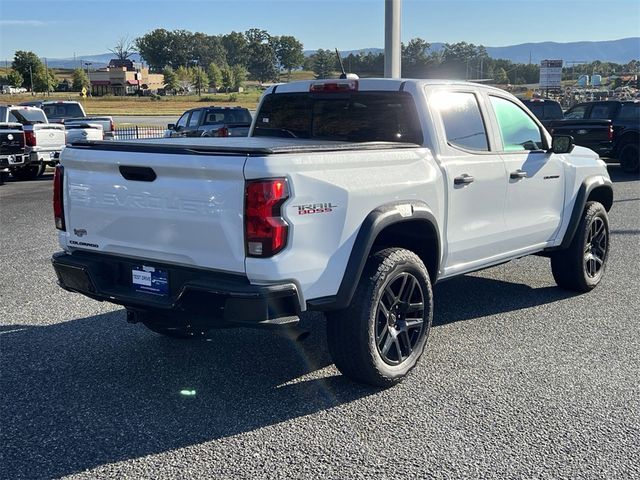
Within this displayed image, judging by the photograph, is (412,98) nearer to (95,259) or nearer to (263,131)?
(263,131)

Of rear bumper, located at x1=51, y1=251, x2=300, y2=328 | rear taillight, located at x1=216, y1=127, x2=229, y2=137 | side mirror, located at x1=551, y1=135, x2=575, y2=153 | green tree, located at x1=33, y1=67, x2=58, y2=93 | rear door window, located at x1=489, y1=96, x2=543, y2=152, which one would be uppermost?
green tree, located at x1=33, y1=67, x2=58, y2=93

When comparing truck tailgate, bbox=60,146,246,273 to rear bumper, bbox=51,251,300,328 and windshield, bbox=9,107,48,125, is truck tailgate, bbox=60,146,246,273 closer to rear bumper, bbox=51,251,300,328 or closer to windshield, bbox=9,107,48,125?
rear bumper, bbox=51,251,300,328

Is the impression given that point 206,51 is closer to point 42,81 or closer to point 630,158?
point 42,81

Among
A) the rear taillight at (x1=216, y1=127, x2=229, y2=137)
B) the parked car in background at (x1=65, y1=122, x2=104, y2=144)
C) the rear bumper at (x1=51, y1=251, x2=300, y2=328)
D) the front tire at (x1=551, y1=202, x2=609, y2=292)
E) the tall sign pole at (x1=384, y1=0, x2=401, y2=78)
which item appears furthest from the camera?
the rear taillight at (x1=216, y1=127, x2=229, y2=137)

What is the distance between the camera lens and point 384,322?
4.35m

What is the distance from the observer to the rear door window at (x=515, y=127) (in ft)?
18.4

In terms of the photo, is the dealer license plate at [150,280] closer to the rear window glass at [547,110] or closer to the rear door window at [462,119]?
the rear door window at [462,119]

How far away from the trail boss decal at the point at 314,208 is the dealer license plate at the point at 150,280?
882 mm

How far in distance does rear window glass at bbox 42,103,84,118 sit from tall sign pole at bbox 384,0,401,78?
1129 centimetres

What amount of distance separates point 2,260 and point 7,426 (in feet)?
15.3

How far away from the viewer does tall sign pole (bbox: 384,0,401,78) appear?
16.6m

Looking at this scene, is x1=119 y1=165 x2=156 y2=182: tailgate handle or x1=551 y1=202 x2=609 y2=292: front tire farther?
x1=551 y1=202 x2=609 y2=292: front tire

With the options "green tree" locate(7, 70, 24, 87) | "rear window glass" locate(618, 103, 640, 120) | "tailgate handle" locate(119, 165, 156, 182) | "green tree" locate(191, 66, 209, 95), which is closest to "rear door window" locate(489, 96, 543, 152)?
"tailgate handle" locate(119, 165, 156, 182)

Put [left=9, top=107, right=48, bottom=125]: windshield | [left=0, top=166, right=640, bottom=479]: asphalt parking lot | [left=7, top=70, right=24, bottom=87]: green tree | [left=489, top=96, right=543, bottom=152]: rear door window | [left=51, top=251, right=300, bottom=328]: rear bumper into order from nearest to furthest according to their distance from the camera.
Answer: [left=0, top=166, right=640, bottom=479]: asphalt parking lot
[left=51, top=251, right=300, bottom=328]: rear bumper
[left=489, top=96, right=543, bottom=152]: rear door window
[left=9, top=107, right=48, bottom=125]: windshield
[left=7, top=70, right=24, bottom=87]: green tree
